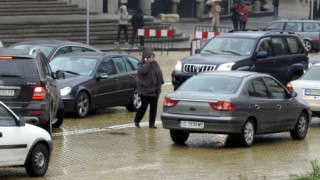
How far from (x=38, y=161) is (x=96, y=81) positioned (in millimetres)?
8243

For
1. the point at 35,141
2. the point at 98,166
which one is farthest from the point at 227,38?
the point at 35,141

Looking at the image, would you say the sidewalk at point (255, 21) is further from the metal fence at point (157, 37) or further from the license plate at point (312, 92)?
the license plate at point (312, 92)

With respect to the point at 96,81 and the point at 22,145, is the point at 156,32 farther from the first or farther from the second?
the point at 22,145

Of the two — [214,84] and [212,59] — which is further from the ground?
[214,84]

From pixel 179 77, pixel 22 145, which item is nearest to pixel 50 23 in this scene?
pixel 179 77

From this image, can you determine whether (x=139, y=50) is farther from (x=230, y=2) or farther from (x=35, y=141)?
(x=35, y=141)

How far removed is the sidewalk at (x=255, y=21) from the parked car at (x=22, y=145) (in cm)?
2525

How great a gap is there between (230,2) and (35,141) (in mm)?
49159

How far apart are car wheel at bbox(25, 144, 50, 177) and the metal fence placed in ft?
82.7

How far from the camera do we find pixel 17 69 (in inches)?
699

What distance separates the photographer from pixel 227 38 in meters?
26.7

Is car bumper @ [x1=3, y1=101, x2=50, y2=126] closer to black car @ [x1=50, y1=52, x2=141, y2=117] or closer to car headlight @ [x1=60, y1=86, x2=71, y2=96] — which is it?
black car @ [x1=50, y1=52, x2=141, y2=117]

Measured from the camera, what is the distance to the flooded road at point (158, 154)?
1530 centimetres

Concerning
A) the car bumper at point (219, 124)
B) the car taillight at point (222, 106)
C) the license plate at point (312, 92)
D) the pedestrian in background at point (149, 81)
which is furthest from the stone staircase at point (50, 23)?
the car taillight at point (222, 106)
